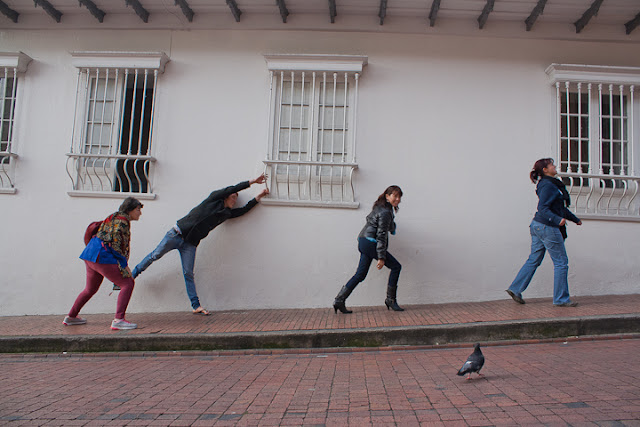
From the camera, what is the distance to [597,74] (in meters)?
7.27

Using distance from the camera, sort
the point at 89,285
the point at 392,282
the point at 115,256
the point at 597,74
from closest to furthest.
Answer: the point at 115,256, the point at 89,285, the point at 392,282, the point at 597,74

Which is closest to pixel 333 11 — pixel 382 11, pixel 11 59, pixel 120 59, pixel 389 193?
pixel 382 11

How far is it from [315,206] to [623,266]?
4463mm

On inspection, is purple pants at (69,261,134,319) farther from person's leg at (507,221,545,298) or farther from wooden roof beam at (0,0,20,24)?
person's leg at (507,221,545,298)

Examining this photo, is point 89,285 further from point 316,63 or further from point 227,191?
point 316,63

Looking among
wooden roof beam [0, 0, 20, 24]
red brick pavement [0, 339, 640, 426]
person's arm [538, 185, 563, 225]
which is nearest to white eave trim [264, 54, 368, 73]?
person's arm [538, 185, 563, 225]

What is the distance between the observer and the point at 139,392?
4.01 meters

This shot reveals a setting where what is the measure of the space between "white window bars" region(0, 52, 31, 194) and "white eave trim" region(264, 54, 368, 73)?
3.78 m

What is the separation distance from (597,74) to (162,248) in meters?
6.61

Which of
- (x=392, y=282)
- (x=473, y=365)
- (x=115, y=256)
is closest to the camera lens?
(x=473, y=365)

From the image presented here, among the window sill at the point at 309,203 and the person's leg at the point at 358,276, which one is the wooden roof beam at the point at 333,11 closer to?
the window sill at the point at 309,203

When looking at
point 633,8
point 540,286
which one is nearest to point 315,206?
point 540,286

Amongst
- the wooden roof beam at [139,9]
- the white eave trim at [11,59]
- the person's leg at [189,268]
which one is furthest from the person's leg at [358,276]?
the white eave trim at [11,59]

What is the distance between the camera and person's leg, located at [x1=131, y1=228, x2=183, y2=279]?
6625 millimetres
